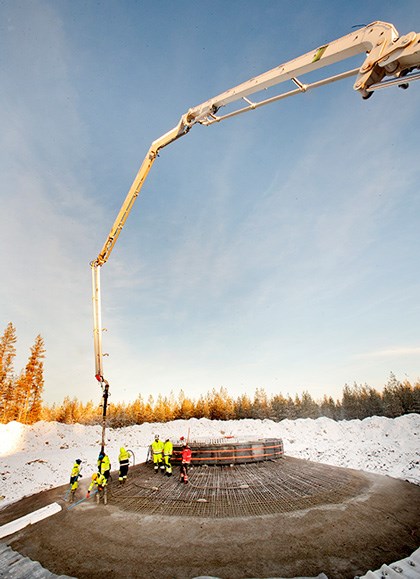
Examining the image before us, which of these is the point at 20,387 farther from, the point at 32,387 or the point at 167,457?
the point at 167,457

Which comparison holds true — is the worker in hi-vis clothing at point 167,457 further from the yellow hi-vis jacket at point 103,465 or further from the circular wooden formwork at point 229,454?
the yellow hi-vis jacket at point 103,465

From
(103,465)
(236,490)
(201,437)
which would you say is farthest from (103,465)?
(201,437)

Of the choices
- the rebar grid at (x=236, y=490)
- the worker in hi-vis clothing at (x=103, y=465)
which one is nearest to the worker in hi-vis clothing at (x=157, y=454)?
the rebar grid at (x=236, y=490)

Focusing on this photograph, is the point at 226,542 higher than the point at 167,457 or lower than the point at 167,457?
lower

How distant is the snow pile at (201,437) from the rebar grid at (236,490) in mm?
5325

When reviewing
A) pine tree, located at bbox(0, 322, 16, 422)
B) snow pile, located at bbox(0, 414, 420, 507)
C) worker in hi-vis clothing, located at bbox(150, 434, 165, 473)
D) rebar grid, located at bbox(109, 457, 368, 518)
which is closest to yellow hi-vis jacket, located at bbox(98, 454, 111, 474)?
rebar grid, located at bbox(109, 457, 368, 518)

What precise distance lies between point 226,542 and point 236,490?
14.1ft

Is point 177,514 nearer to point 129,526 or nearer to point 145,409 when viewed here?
point 129,526

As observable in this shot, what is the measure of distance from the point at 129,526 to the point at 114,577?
8.46 feet

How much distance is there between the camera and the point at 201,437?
36.1m

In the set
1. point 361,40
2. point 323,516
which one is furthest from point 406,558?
point 361,40

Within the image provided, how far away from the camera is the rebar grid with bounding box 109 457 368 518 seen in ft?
32.6

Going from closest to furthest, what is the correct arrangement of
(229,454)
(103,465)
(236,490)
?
(236,490)
(103,465)
(229,454)

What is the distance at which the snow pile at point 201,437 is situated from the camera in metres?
18.6
